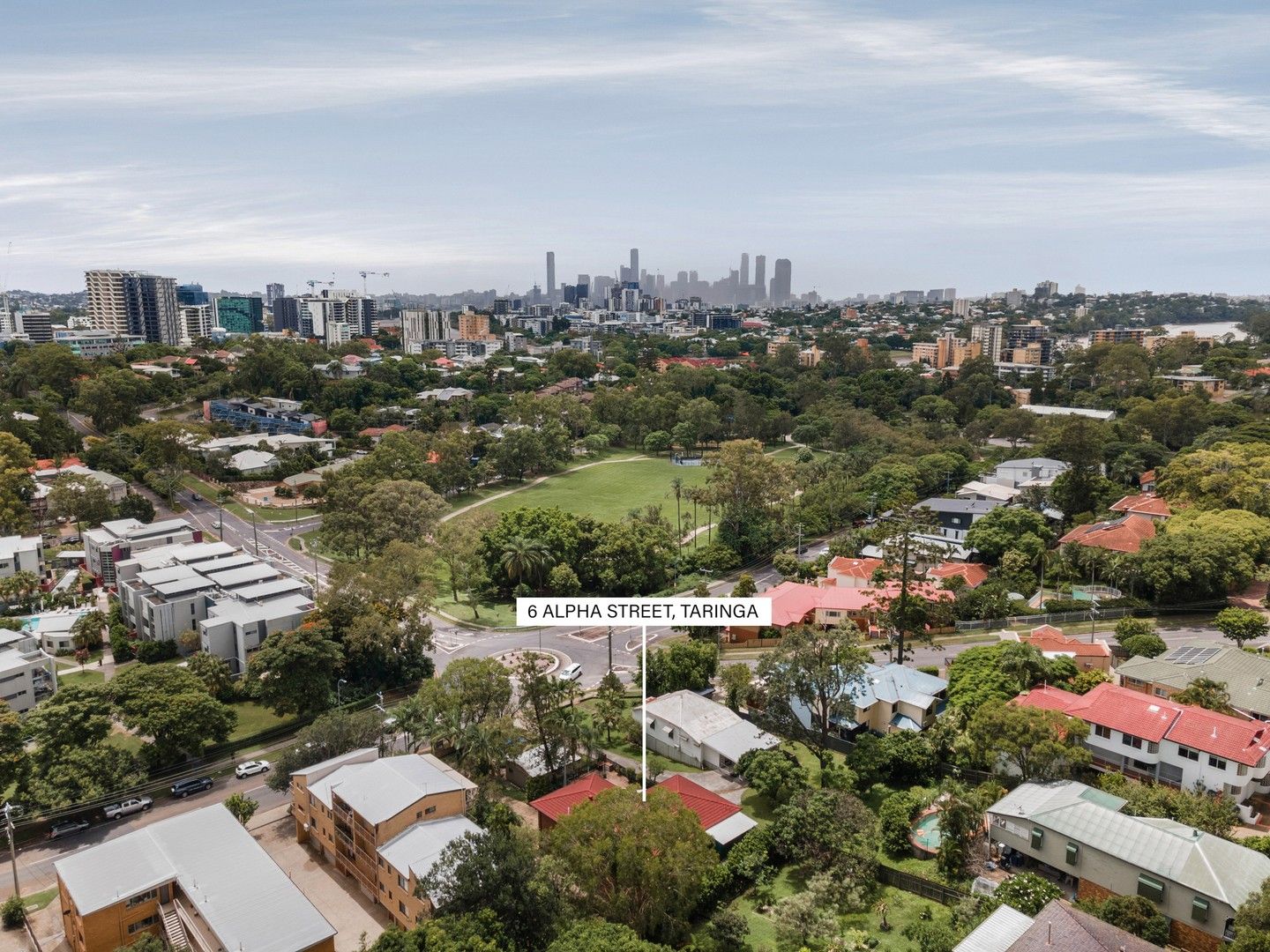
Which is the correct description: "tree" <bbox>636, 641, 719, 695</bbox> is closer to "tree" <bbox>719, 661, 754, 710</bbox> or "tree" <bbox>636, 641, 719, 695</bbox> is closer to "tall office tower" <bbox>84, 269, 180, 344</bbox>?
"tree" <bbox>719, 661, 754, 710</bbox>

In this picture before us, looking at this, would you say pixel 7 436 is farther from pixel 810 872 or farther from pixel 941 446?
pixel 941 446

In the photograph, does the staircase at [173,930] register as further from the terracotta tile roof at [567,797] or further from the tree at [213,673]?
the tree at [213,673]

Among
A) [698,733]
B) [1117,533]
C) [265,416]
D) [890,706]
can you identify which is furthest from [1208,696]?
[265,416]

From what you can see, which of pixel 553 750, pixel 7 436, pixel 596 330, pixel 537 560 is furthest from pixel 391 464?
pixel 596 330

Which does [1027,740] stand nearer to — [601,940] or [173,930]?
[601,940]

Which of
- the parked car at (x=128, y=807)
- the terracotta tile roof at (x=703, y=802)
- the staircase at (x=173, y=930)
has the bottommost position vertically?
the parked car at (x=128, y=807)

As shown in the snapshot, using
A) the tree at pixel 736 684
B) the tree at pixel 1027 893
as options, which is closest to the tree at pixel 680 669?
the tree at pixel 736 684
